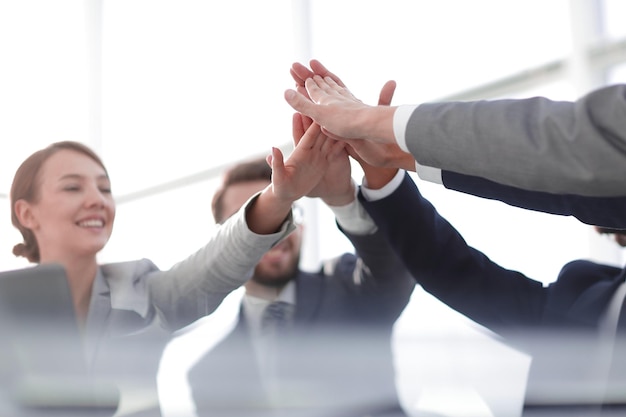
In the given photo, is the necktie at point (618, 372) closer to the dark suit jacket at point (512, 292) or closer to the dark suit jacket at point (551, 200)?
the dark suit jacket at point (512, 292)

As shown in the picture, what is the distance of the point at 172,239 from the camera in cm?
72

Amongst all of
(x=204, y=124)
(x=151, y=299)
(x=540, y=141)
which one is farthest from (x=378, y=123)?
(x=204, y=124)

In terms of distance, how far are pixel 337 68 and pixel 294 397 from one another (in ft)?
1.81

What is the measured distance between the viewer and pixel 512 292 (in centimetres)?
78

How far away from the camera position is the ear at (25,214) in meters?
0.57

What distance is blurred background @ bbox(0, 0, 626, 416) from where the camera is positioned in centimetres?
71

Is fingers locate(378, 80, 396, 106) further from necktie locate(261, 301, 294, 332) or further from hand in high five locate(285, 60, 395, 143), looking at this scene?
necktie locate(261, 301, 294, 332)

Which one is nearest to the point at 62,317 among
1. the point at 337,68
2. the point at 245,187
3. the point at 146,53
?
the point at 245,187

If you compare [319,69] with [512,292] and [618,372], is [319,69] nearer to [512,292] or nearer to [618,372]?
[512,292]

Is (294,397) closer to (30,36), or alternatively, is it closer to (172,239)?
(172,239)

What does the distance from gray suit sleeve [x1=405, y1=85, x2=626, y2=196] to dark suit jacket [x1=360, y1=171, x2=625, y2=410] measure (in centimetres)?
21

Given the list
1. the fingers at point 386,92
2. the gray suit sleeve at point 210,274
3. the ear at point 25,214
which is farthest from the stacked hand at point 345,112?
the ear at point 25,214

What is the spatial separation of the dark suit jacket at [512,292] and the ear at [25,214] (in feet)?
1.09

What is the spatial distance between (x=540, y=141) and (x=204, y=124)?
0.52 meters
